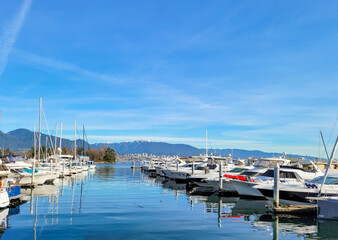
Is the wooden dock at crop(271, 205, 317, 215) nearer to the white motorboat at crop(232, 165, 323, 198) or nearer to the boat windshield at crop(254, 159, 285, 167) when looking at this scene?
the white motorboat at crop(232, 165, 323, 198)

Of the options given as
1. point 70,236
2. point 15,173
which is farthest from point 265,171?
point 15,173

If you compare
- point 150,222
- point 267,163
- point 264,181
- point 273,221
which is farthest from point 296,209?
point 267,163

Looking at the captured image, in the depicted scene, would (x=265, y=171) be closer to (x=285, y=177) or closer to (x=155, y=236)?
(x=285, y=177)

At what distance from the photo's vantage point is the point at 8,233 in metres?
17.0

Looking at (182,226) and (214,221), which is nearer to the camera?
(182,226)

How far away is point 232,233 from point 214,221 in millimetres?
3131

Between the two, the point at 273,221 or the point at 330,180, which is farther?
the point at 330,180

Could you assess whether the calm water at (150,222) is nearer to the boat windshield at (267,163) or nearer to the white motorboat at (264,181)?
the white motorboat at (264,181)

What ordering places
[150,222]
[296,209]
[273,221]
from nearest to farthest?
1. [150,222]
2. [273,221]
3. [296,209]

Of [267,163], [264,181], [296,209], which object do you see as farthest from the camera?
[267,163]

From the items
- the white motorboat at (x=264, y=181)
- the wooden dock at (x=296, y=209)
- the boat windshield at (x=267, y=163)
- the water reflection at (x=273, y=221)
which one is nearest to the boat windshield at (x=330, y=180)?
the wooden dock at (x=296, y=209)

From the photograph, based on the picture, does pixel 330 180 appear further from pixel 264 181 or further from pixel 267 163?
pixel 267 163

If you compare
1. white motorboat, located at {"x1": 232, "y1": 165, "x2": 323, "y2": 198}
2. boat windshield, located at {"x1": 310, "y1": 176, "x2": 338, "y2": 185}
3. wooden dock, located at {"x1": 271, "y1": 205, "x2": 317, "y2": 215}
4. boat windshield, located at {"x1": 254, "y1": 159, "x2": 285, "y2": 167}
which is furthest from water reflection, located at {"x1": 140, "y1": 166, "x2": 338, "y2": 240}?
boat windshield, located at {"x1": 254, "y1": 159, "x2": 285, "y2": 167}

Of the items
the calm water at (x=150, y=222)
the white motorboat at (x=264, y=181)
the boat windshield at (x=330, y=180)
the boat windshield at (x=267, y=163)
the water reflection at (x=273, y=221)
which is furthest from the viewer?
the boat windshield at (x=267, y=163)
